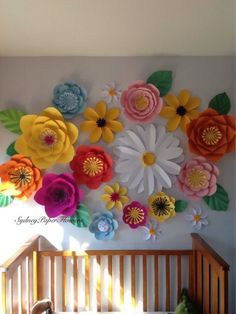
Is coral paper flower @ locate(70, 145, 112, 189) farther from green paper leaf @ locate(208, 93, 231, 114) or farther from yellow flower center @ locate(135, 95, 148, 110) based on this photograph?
green paper leaf @ locate(208, 93, 231, 114)

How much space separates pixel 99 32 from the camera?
1.75 meters

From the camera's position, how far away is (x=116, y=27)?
1.71 meters

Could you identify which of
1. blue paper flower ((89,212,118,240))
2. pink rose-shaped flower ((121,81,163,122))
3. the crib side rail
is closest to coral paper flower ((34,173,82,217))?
blue paper flower ((89,212,118,240))

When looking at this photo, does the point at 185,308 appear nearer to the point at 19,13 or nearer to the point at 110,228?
the point at 110,228

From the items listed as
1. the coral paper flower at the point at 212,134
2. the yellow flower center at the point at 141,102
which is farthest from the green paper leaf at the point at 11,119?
the coral paper flower at the point at 212,134

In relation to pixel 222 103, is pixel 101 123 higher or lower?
lower

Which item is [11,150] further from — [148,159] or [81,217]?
[148,159]

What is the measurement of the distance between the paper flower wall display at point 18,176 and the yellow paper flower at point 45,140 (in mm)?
44

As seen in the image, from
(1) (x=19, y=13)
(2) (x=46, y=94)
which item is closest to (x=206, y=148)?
(2) (x=46, y=94)

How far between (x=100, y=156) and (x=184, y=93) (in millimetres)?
686

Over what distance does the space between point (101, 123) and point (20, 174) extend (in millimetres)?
610

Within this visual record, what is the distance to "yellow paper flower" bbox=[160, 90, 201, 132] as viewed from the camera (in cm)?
196

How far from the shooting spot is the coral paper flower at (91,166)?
6.30ft

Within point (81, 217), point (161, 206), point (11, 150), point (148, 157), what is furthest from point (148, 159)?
point (11, 150)
